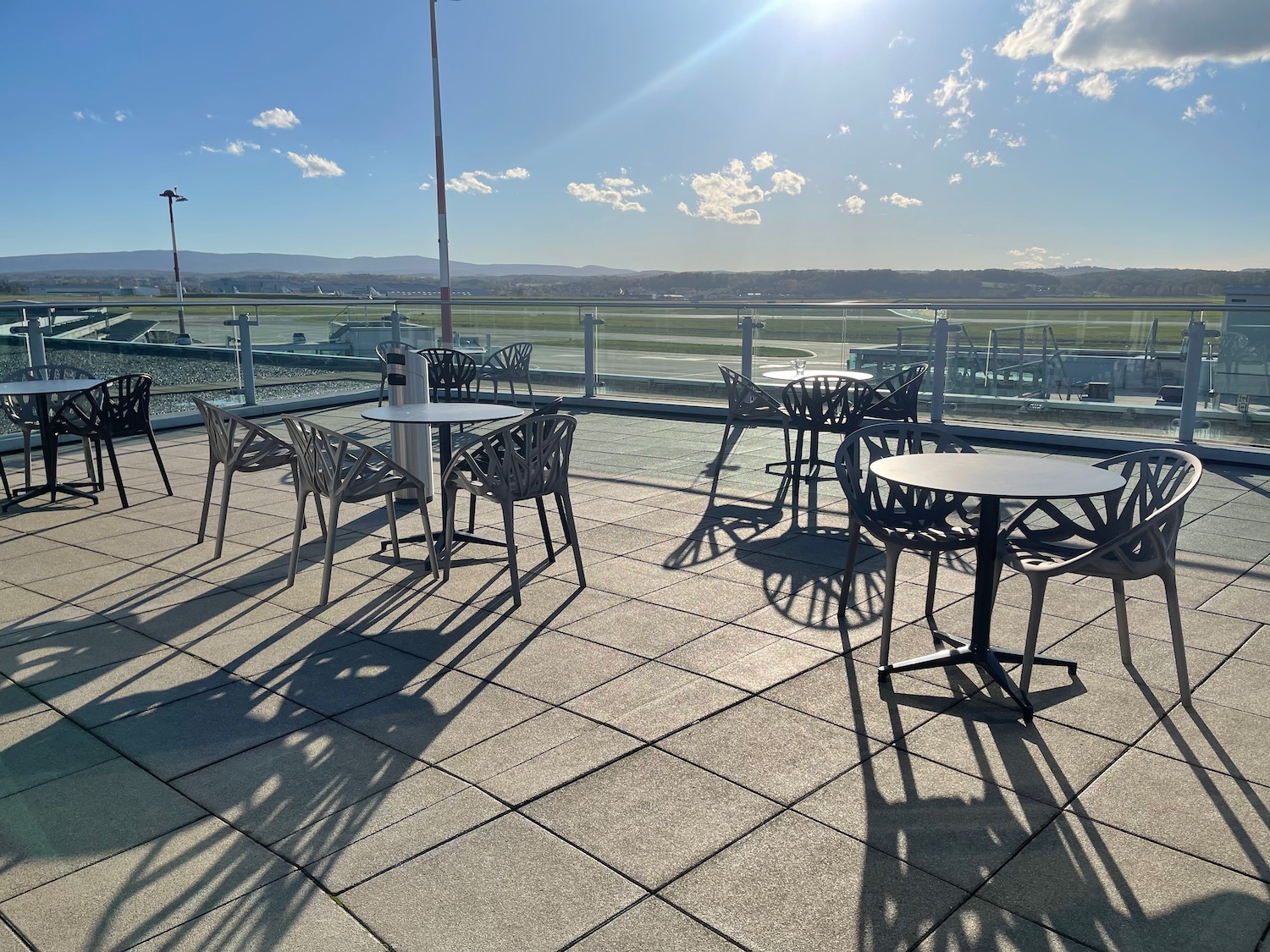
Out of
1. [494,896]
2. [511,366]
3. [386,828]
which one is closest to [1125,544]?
[494,896]

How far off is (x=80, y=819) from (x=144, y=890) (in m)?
0.44

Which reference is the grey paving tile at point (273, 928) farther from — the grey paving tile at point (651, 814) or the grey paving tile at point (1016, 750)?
the grey paving tile at point (1016, 750)

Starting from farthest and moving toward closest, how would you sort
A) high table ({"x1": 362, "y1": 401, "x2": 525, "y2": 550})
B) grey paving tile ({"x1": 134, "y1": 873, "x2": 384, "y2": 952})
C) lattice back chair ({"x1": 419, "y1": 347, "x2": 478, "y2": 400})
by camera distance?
lattice back chair ({"x1": 419, "y1": 347, "x2": 478, "y2": 400}) → high table ({"x1": 362, "y1": 401, "x2": 525, "y2": 550}) → grey paving tile ({"x1": 134, "y1": 873, "x2": 384, "y2": 952})

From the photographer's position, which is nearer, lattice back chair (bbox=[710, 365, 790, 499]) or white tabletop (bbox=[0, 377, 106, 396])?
white tabletop (bbox=[0, 377, 106, 396])

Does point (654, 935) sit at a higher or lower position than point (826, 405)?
lower

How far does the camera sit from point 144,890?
2068 mm

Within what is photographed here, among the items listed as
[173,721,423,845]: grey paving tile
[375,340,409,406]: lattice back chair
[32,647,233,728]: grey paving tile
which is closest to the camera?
[173,721,423,845]: grey paving tile

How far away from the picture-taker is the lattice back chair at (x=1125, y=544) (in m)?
2.92

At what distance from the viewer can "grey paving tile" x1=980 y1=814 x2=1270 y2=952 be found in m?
1.93

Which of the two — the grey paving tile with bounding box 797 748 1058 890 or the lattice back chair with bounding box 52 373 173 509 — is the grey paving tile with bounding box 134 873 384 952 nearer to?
the grey paving tile with bounding box 797 748 1058 890

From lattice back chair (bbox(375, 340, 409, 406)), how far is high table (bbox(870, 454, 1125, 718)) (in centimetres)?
313

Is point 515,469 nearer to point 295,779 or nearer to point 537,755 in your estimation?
point 537,755

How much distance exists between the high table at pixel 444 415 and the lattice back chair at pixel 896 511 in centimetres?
178

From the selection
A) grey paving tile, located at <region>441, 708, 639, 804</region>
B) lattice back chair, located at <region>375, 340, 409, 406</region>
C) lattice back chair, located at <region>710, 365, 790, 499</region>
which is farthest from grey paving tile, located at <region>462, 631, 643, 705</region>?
lattice back chair, located at <region>710, 365, 790, 499</region>
